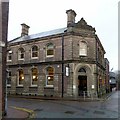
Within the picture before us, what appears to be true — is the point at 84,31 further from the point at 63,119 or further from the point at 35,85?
the point at 63,119

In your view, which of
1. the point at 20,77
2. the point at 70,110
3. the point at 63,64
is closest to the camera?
the point at 70,110

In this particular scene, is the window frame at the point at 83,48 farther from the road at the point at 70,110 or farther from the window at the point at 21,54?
the road at the point at 70,110

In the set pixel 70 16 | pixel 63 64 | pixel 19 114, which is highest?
pixel 70 16

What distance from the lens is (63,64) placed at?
27.8 m

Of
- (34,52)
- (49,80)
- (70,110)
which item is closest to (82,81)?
(49,80)

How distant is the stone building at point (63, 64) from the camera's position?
27.2 m

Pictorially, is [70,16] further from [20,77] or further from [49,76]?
[20,77]

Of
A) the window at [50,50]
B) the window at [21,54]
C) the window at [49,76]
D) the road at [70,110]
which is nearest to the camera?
the road at [70,110]

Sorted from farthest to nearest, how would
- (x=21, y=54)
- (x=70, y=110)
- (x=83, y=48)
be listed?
(x=21, y=54)
(x=83, y=48)
(x=70, y=110)

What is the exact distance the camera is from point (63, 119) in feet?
38.3

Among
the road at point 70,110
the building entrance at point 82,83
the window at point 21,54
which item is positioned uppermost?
the window at point 21,54

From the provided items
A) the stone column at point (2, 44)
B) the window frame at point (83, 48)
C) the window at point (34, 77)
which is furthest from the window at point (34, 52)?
the stone column at point (2, 44)

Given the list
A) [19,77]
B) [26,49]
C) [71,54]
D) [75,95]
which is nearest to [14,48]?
[26,49]

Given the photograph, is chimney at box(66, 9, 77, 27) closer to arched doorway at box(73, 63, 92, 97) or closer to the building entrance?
arched doorway at box(73, 63, 92, 97)
